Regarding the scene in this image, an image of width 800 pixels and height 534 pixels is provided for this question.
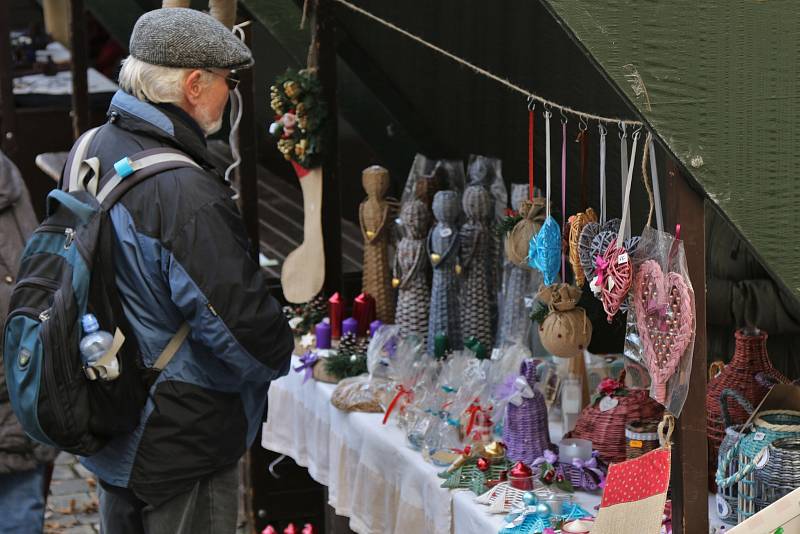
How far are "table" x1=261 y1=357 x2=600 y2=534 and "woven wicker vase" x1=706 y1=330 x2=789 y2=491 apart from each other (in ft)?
1.07

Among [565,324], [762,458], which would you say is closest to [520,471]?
[565,324]

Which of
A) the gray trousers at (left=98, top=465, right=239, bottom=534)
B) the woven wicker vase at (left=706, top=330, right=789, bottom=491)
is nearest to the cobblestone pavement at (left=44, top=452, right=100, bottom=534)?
the gray trousers at (left=98, top=465, right=239, bottom=534)

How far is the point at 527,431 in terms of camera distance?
10.6 ft

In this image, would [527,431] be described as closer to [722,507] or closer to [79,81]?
[722,507]

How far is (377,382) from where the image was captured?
3.83 meters

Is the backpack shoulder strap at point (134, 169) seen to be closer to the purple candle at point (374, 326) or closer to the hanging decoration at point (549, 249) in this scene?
the hanging decoration at point (549, 249)

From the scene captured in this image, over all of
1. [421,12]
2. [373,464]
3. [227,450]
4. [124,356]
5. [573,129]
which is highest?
[421,12]

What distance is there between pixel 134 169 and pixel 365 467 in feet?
3.94

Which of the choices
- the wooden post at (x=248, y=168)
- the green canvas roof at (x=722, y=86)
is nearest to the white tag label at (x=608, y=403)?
the green canvas roof at (x=722, y=86)

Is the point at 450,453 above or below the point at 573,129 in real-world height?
below

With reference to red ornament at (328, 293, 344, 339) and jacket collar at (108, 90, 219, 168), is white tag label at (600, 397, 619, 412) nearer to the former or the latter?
jacket collar at (108, 90, 219, 168)

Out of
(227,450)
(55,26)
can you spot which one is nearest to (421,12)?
(227,450)

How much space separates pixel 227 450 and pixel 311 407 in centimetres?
112

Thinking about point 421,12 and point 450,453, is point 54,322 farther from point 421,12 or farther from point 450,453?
point 421,12
